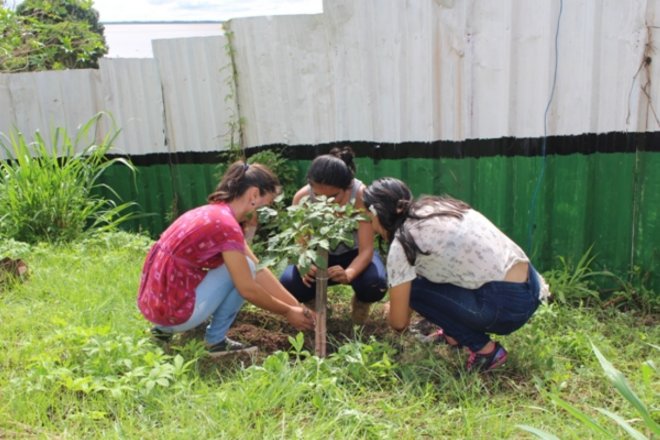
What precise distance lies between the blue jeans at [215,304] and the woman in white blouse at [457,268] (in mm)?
691

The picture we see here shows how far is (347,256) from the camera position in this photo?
3.52 meters

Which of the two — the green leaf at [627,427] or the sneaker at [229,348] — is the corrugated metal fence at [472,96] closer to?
the sneaker at [229,348]

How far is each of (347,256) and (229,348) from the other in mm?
1011

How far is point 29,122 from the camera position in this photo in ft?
17.5

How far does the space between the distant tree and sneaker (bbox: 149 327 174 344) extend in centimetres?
443

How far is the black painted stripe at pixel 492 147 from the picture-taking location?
3588 mm

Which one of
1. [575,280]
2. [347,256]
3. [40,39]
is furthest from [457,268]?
[40,39]

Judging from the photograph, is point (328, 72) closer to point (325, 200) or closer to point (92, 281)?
point (325, 200)

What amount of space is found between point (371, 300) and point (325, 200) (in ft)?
3.17

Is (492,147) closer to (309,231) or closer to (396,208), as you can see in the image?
(396,208)

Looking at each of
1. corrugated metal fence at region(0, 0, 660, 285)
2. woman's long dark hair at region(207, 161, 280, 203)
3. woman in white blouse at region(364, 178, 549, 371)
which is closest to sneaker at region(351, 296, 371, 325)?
woman in white blouse at region(364, 178, 549, 371)

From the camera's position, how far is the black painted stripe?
11.8ft

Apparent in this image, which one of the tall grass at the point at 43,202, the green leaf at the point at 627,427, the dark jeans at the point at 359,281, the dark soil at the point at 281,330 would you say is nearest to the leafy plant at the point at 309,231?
the dark soil at the point at 281,330

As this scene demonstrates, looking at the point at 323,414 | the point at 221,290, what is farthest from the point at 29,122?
the point at 323,414
